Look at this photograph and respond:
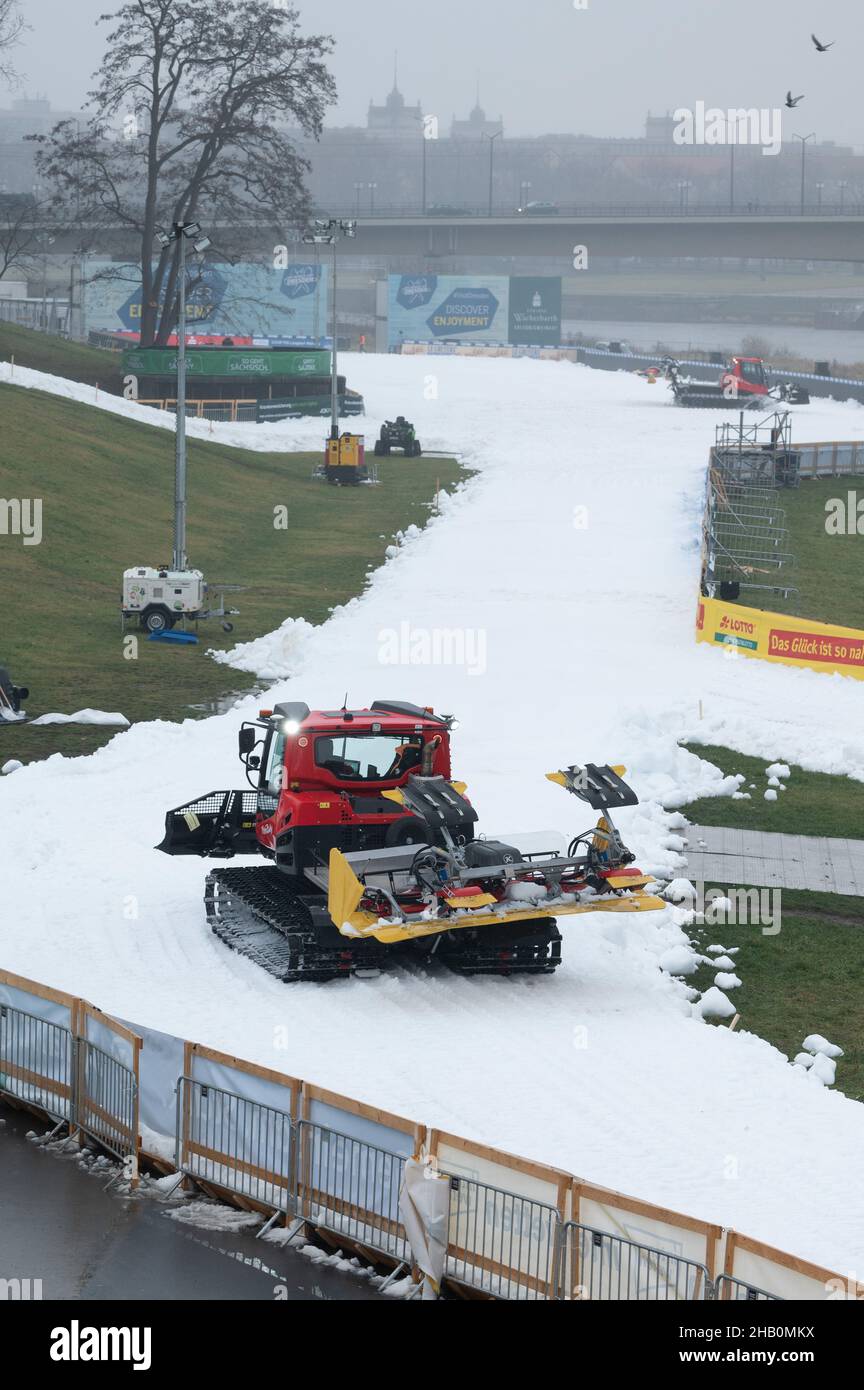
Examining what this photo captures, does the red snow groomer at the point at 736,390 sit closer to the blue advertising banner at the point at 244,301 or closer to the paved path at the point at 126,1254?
the blue advertising banner at the point at 244,301

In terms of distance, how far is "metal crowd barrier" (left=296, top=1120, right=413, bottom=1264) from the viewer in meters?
12.5

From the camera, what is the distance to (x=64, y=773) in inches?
1035

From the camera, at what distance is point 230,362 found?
79812 mm

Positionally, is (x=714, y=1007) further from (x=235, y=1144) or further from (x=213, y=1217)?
(x=213, y=1217)

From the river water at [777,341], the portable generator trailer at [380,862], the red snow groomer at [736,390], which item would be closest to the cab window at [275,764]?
the portable generator trailer at [380,862]

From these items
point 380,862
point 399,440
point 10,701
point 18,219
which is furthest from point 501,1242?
point 18,219

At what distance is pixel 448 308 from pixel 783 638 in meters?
93.4

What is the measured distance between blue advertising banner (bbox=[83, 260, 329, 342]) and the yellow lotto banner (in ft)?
265

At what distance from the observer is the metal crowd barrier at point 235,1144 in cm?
1320

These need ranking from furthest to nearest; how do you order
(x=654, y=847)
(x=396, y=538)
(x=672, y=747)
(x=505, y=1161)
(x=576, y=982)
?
(x=396, y=538) → (x=672, y=747) → (x=654, y=847) → (x=576, y=982) → (x=505, y=1161)

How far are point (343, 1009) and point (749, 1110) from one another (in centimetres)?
416

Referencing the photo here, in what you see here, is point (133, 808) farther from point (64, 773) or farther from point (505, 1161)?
point (505, 1161)

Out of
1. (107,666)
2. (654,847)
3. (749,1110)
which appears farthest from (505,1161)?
(107,666)

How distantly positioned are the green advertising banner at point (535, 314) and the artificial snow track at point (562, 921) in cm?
7615
